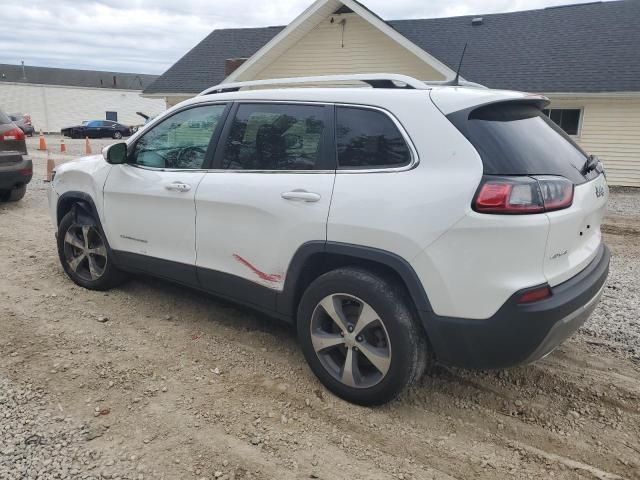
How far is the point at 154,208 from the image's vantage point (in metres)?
3.94

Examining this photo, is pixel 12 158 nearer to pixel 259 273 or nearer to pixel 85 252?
pixel 85 252

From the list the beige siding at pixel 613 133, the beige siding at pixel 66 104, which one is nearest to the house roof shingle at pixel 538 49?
the beige siding at pixel 613 133

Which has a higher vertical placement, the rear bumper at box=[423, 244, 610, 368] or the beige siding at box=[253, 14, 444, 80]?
the beige siding at box=[253, 14, 444, 80]

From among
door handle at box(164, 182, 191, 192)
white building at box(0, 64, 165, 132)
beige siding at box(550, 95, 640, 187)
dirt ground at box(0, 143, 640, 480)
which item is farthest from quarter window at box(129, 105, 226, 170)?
white building at box(0, 64, 165, 132)

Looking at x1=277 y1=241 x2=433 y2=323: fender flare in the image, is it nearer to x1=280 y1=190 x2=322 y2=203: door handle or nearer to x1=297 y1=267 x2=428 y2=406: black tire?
x1=297 y1=267 x2=428 y2=406: black tire

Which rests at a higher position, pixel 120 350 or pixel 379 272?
pixel 379 272

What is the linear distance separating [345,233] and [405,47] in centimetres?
1278

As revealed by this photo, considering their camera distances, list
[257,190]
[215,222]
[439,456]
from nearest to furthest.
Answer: [439,456] → [257,190] → [215,222]

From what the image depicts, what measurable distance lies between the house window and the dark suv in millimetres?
13151

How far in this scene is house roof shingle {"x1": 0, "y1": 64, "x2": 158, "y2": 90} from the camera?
180 feet

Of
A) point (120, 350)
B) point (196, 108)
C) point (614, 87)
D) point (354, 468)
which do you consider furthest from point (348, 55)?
point (354, 468)

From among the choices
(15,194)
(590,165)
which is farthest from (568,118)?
(15,194)

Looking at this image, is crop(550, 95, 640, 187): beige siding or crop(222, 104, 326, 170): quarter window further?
crop(550, 95, 640, 187): beige siding

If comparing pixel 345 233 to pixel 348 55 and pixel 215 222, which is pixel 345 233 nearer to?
pixel 215 222
